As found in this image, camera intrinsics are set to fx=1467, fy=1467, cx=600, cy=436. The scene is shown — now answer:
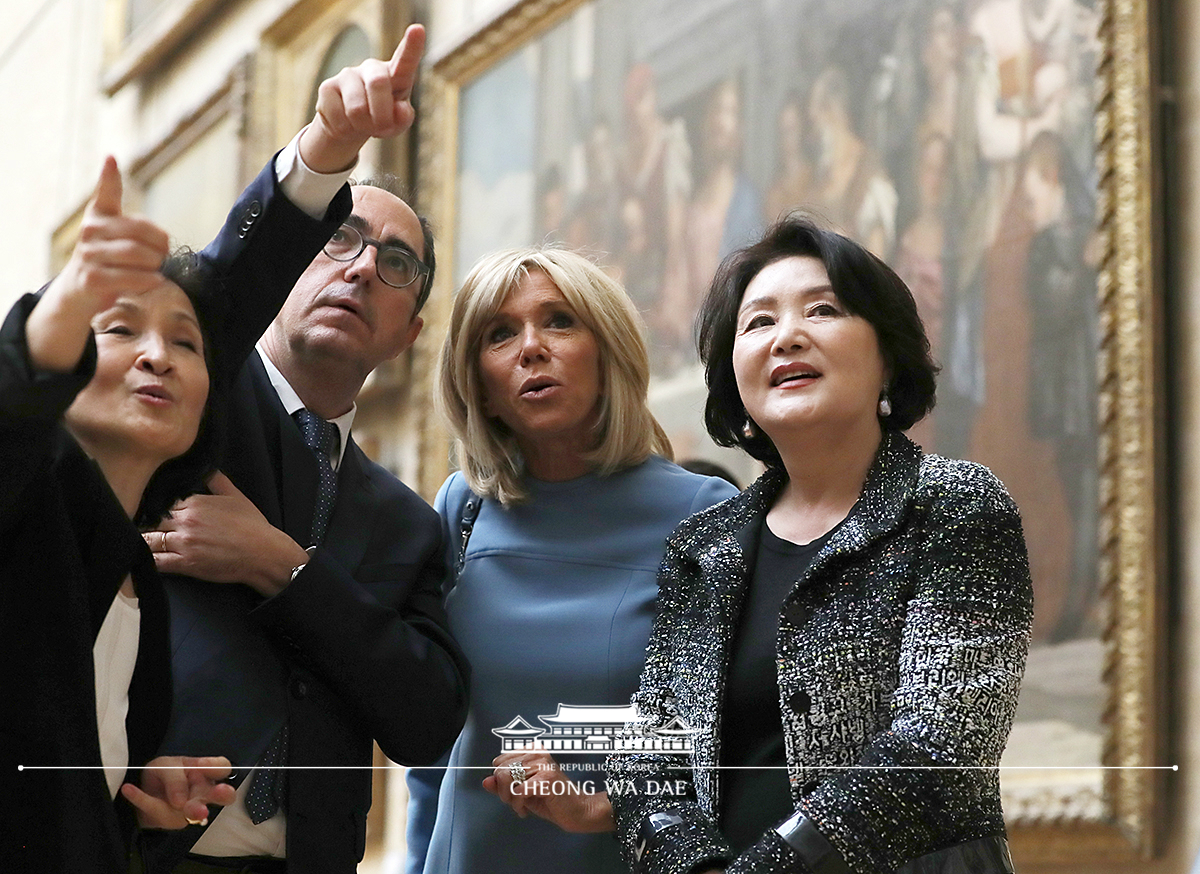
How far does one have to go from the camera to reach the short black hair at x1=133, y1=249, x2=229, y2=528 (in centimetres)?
Answer: 198

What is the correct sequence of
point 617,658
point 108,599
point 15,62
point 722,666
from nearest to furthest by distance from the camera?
point 108,599
point 722,666
point 617,658
point 15,62

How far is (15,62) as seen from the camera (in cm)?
591

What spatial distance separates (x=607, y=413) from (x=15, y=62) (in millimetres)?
4015

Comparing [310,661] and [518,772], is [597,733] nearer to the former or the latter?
[518,772]

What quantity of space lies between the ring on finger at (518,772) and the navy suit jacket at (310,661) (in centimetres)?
17

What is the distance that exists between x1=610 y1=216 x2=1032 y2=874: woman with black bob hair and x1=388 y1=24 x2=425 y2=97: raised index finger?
717mm

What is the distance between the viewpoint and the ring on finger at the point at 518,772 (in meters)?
2.33

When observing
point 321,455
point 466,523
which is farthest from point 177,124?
point 321,455

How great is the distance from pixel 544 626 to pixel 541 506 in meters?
0.30

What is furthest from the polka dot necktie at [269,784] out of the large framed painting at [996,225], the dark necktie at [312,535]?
the large framed painting at [996,225]

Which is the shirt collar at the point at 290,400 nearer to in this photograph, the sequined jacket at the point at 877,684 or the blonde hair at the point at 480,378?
the blonde hair at the point at 480,378

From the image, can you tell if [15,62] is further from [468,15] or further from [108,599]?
[108,599]

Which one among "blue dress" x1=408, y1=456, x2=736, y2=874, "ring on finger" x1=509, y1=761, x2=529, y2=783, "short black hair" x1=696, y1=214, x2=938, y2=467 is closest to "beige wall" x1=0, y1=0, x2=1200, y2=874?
"blue dress" x1=408, y1=456, x2=736, y2=874

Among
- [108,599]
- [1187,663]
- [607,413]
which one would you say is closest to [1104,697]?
[1187,663]
